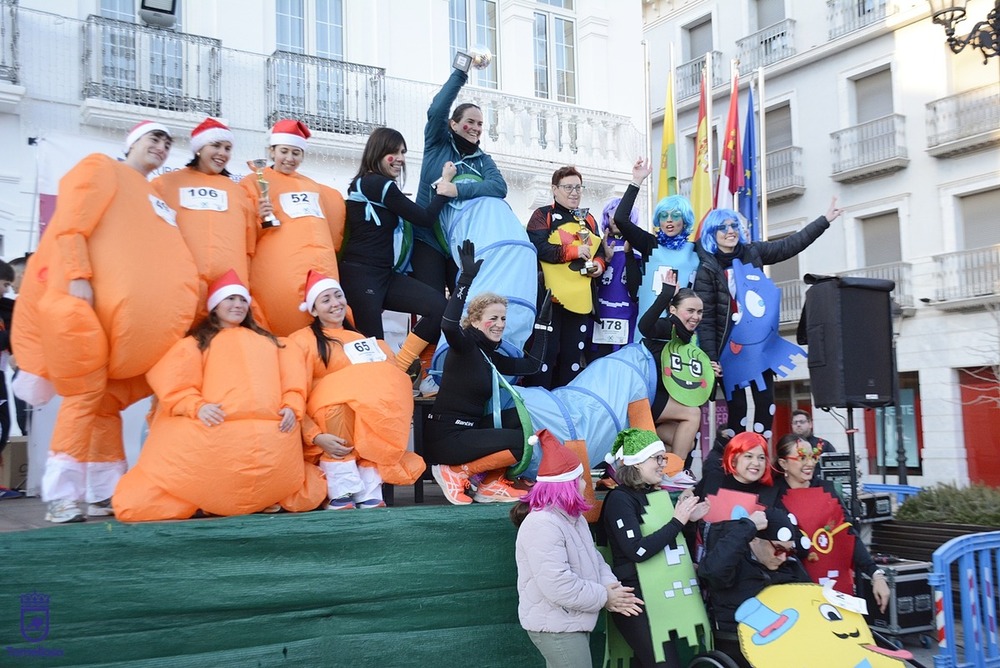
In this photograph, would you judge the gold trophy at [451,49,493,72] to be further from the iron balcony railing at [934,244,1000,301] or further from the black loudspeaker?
the iron balcony railing at [934,244,1000,301]

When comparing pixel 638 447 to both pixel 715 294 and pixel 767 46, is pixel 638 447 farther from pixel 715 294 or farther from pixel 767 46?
pixel 767 46

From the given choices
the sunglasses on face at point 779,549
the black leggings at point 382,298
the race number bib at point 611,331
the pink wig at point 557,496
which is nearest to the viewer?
the pink wig at point 557,496

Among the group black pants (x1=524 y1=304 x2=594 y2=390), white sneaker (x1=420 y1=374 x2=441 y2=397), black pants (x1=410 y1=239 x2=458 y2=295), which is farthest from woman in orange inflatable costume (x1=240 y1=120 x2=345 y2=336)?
black pants (x1=524 y1=304 x2=594 y2=390)

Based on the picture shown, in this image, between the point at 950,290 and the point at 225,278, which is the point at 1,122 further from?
the point at 950,290

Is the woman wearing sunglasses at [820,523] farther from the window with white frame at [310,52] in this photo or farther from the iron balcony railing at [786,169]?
the iron balcony railing at [786,169]

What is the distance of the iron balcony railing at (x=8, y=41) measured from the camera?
8.34m

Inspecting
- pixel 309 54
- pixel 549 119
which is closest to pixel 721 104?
pixel 549 119

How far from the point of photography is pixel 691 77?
22.7 m

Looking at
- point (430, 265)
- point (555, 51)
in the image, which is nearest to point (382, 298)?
point (430, 265)

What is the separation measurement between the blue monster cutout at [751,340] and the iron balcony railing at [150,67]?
240 inches

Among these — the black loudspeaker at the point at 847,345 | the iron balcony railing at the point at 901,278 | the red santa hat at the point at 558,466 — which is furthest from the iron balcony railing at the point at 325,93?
the iron balcony railing at the point at 901,278

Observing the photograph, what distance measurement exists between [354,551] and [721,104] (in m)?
20.1

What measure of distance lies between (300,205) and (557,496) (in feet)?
6.35

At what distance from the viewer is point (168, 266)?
3.70 m
